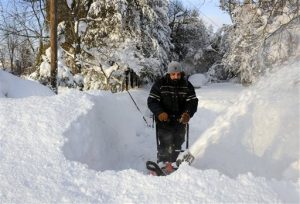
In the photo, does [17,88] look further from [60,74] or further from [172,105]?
[60,74]

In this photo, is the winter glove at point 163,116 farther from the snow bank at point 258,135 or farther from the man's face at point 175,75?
the snow bank at point 258,135

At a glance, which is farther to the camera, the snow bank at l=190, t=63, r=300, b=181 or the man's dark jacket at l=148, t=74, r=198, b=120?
the man's dark jacket at l=148, t=74, r=198, b=120

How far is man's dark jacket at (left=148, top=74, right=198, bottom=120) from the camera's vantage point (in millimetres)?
6605

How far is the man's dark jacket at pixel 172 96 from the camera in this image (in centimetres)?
661

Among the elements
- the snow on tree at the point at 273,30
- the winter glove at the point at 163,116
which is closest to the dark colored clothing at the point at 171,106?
the winter glove at the point at 163,116

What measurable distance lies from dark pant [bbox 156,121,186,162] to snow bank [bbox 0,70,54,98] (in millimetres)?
4694

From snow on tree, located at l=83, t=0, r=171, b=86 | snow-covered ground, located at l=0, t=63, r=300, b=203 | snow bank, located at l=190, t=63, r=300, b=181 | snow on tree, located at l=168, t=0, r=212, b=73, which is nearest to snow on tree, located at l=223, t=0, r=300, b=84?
snow-covered ground, located at l=0, t=63, r=300, b=203

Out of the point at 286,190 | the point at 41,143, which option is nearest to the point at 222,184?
the point at 286,190

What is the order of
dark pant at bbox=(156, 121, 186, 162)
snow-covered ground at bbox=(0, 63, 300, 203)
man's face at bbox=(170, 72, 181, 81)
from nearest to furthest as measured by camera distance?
snow-covered ground at bbox=(0, 63, 300, 203)
man's face at bbox=(170, 72, 181, 81)
dark pant at bbox=(156, 121, 186, 162)

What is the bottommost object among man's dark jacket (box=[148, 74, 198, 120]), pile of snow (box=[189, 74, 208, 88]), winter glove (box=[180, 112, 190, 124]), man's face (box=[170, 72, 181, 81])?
pile of snow (box=[189, 74, 208, 88])

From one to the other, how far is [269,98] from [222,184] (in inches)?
156

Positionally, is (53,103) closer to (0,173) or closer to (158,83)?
(158,83)

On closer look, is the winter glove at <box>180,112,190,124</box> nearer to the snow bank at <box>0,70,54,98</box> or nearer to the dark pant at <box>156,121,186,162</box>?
the dark pant at <box>156,121,186,162</box>

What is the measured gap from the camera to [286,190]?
387cm
